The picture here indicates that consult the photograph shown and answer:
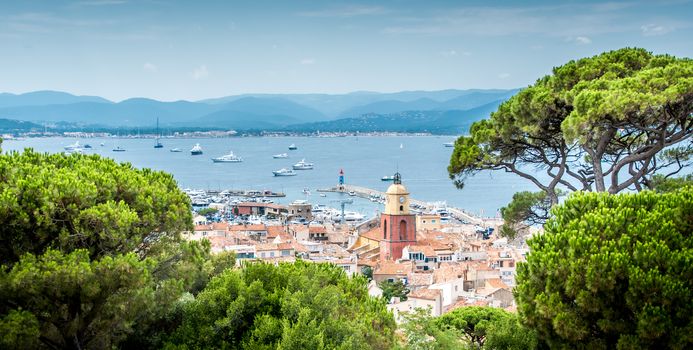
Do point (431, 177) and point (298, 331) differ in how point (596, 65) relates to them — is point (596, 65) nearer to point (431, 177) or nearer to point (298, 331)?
point (298, 331)

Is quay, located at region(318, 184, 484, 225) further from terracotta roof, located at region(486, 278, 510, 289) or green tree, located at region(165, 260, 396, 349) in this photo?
green tree, located at region(165, 260, 396, 349)

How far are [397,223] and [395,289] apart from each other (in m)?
9.52

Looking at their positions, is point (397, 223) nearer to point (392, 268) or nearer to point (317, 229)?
point (392, 268)

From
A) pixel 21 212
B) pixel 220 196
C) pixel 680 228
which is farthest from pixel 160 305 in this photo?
pixel 220 196

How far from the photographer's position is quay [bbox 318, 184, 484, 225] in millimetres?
65438

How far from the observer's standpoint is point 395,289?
88.3ft

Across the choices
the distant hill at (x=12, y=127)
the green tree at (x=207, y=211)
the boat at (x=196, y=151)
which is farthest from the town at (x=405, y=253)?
the distant hill at (x=12, y=127)

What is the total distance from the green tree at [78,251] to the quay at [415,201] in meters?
52.9

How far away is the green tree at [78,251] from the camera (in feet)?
22.5

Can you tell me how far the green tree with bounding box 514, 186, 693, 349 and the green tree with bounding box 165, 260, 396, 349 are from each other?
200 cm

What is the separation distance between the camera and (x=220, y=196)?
8000 centimetres

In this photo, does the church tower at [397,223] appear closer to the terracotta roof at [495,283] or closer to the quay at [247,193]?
the terracotta roof at [495,283]

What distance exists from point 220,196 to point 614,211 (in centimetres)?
7421

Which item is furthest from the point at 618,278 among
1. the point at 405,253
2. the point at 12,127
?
the point at 12,127
